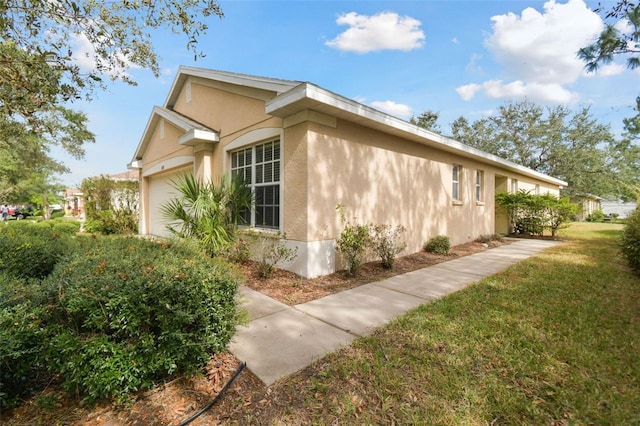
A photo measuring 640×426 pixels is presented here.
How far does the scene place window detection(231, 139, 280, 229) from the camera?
21.2 ft

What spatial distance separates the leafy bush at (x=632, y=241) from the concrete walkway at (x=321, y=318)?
9.15 feet

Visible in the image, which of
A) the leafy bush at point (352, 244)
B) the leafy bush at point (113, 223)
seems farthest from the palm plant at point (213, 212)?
the leafy bush at point (113, 223)

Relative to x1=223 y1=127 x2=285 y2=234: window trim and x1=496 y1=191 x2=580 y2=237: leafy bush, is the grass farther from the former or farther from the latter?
x1=496 y1=191 x2=580 y2=237: leafy bush

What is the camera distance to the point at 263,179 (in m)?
6.74

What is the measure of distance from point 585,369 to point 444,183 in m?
7.54

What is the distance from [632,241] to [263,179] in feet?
26.9

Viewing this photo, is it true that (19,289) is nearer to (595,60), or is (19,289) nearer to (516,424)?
(516,424)

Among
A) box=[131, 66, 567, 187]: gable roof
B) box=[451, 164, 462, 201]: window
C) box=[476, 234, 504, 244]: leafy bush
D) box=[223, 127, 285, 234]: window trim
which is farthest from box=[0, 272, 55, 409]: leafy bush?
box=[476, 234, 504, 244]: leafy bush

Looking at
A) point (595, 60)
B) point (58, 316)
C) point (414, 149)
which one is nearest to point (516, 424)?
point (58, 316)

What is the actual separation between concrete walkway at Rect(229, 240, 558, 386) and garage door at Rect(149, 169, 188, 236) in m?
8.14

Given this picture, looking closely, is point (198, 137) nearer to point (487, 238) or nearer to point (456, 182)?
point (456, 182)

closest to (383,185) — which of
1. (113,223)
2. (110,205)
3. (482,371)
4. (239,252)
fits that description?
(239,252)

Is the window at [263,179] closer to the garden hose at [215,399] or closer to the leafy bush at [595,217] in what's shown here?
the garden hose at [215,399]

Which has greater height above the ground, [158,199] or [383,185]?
[383,185]
